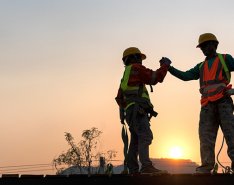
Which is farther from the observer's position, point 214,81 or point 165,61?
point 165,61

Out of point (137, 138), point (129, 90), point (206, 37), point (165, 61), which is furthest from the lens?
point (165, 61)

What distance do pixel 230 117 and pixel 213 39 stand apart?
64.4 inches

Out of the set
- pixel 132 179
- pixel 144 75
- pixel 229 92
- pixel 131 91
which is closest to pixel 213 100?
pixel 229 92

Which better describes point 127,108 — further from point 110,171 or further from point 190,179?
point 190,179

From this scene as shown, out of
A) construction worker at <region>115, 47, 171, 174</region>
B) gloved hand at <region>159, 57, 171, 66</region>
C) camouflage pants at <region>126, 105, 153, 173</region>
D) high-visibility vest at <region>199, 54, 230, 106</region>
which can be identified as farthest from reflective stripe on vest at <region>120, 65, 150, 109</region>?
high-visibility vest at <region>199, 54, 230, 106</region>

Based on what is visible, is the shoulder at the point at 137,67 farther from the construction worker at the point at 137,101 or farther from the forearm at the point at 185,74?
the forearm at the point at 185,74

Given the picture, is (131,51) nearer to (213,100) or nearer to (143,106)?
(143,106)

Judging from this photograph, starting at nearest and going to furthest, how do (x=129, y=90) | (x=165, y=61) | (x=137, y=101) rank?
(x=137, y=101) → (x=129, y=90) → (x=165, y=61)

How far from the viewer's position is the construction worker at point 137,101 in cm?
891

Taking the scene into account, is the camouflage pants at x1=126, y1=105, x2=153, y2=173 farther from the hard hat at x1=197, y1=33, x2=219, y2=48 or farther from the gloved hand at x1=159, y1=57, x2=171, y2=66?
the hard hat at x1=197, y1=33, x2=219, y2=48

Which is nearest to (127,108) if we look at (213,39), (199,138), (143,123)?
(143,123)

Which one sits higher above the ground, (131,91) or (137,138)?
(131,91)

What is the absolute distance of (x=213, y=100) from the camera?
922cm

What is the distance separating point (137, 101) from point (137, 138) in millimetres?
785
